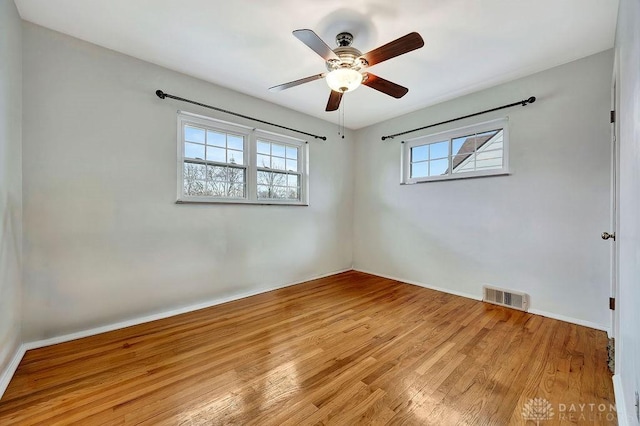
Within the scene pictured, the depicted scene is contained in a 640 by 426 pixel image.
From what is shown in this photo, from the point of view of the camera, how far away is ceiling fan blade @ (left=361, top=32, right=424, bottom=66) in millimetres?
1675

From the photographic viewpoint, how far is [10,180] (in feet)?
5.90

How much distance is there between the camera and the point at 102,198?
7.65 ft

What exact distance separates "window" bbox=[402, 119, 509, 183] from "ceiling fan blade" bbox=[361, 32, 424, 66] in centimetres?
195

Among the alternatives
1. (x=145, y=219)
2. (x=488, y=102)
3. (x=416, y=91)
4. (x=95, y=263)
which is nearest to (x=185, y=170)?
(x=145, y=219)

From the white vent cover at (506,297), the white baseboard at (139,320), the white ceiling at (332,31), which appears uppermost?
the white ceiling at (332,31)

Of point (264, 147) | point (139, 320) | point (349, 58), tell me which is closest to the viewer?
point (349, 58)

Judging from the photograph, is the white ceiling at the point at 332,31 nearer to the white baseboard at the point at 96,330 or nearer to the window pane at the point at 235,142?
the window pane at the point at 235,142

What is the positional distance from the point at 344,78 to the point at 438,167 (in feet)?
7.23

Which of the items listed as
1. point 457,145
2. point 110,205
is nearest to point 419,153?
point 457,145

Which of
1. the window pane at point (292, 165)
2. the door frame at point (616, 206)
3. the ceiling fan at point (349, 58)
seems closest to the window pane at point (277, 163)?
the window pane at point (292, 165)

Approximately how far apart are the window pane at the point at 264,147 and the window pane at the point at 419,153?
2204 mm

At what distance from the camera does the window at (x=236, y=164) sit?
2.88m

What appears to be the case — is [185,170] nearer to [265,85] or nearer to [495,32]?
[265,85]

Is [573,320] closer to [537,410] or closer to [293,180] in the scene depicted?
[537,410]
